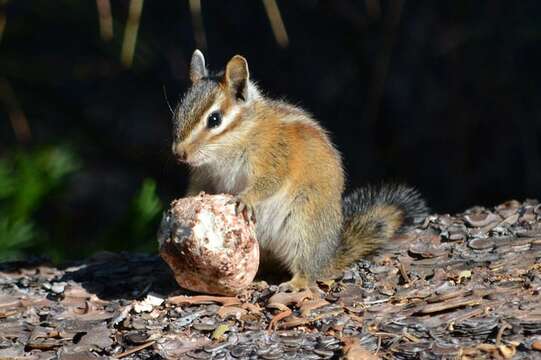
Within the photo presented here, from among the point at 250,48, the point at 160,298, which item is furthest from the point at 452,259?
the point at 250,48

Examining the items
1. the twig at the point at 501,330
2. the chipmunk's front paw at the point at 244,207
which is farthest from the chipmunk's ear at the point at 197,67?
the twig at the point at 501,330

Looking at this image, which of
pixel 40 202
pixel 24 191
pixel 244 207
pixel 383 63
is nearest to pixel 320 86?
pixel 383 63

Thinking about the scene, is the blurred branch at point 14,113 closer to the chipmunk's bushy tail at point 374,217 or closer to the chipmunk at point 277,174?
the chipmunk at point 277,174

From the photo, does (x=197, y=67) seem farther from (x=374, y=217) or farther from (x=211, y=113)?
(x=374, y=217)

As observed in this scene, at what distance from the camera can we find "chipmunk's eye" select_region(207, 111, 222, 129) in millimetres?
5641

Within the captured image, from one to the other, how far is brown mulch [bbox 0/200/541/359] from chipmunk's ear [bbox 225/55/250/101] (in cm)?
96

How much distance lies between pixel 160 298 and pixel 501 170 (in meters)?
4.91

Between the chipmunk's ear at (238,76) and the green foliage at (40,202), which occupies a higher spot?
the chipmunk's ear at (238,76)

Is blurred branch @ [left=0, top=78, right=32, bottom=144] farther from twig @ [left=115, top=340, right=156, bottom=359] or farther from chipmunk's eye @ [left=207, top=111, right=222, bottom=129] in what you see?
twig @ [left=115, top=340, right=156, bottom=359]

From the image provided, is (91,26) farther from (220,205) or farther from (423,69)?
(220,205)

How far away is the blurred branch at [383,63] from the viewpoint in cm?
898

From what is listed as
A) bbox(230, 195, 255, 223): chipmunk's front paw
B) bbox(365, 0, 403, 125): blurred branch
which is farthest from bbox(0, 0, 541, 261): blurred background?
bbox(230, 195, 255, 223): chipmunk's front paw

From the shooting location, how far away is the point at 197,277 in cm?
508

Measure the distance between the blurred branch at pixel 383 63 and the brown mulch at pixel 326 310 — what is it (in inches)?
126
